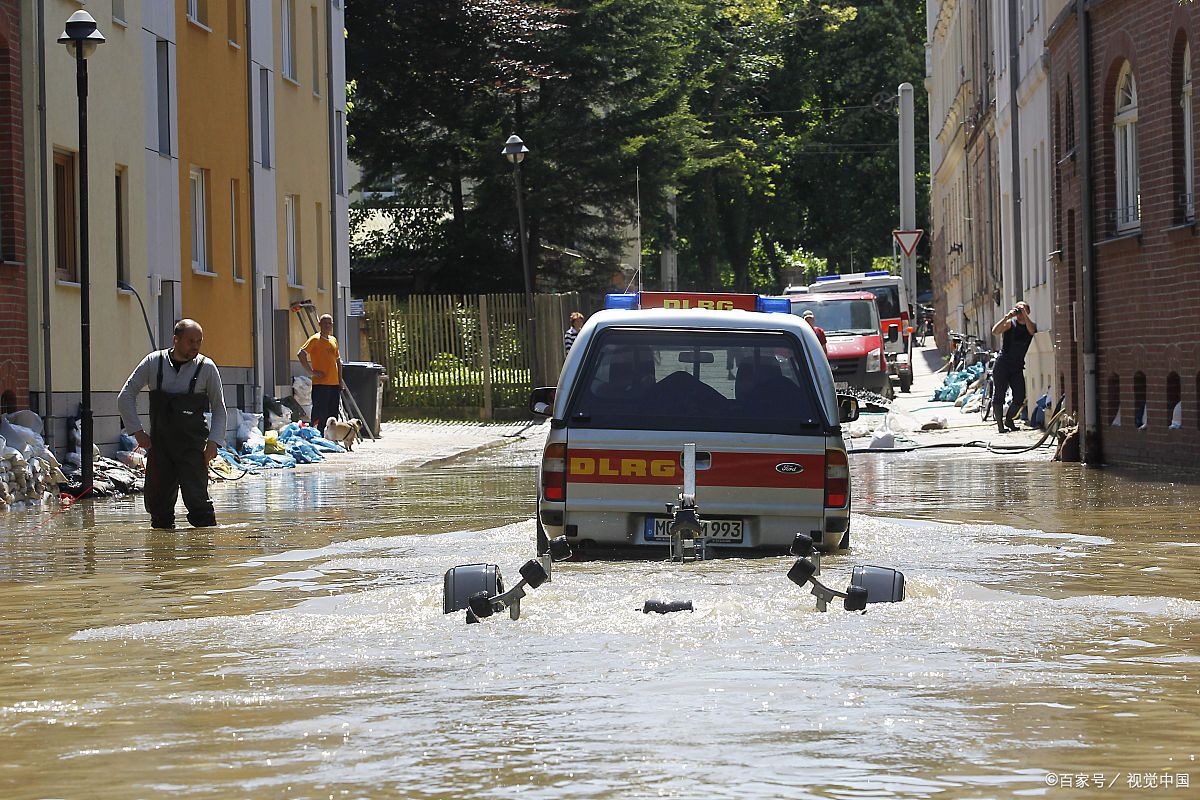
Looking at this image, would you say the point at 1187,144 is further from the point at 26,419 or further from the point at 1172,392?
the point at 26,419

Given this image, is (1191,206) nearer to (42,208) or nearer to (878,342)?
(42,208)

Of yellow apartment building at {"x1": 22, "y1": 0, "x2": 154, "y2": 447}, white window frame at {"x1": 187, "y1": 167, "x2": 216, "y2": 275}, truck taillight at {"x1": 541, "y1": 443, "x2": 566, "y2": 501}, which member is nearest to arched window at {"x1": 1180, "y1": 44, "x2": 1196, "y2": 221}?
yellow apartment building at {"x1": 22, "y1": 0, "x2": 154, "y2": 447}

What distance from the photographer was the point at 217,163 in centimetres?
2717

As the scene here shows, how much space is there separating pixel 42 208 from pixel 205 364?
234 inches

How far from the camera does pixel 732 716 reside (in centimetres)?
652

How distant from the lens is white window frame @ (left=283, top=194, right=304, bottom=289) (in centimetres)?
3219

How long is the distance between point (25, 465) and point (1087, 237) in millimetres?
12000

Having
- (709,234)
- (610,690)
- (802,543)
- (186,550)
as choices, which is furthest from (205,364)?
(709,234)

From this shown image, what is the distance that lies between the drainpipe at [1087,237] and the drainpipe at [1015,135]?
1080 cm

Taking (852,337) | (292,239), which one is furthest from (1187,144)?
(852,337)

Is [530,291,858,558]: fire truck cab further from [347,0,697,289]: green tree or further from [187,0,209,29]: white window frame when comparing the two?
[347,0,697,289]: green tree

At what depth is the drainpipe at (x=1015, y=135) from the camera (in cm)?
3369

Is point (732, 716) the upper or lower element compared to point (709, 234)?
lower

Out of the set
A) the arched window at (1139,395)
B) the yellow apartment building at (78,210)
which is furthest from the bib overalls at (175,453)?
the arched window at (1139,395)
